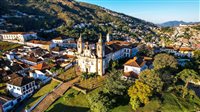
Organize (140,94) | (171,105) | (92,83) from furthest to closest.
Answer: (92,83), (171,105), (140,94)

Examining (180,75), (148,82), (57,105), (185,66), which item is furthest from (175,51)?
(57,105)

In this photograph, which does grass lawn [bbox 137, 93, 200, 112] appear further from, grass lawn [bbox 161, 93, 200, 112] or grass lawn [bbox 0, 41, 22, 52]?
grass lawn [bbox 0, 41, 22, 52]

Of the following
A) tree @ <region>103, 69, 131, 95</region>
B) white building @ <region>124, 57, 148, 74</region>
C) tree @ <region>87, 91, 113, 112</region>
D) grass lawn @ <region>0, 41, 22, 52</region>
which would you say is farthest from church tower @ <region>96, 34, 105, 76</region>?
grass lawn @ <region>0, 41, 22, 52</region>

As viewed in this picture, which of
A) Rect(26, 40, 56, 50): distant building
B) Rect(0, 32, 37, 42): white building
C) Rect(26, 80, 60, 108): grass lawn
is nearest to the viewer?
Rect(26, 80, 60, 108): grass lawn

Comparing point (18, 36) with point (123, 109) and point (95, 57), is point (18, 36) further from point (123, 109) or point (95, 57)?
point (123, 109)

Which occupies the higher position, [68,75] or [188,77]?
[68,75]

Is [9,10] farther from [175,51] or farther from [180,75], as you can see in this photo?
[180,75]

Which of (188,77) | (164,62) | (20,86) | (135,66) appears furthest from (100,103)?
(188,77)
